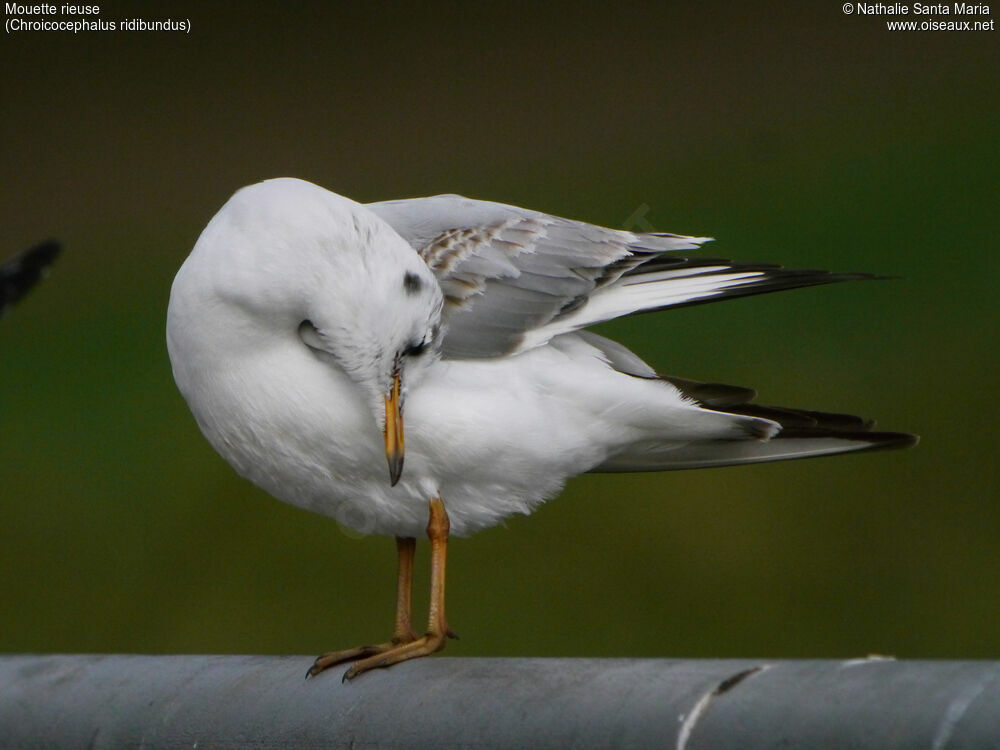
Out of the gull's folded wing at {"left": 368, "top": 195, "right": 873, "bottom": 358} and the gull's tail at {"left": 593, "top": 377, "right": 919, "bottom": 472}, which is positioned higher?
the gull's folded wing at {"left": 368, "top": 195, "right": 873, "bottom": 358}

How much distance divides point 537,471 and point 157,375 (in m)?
4.18

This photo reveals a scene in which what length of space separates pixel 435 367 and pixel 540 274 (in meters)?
0.32

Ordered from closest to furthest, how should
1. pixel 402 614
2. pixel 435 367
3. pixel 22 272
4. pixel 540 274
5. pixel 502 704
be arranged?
pixel 502 704 < pixel 435 367 < pixel 540 274 < pixel 402 614 < pixel 22 272

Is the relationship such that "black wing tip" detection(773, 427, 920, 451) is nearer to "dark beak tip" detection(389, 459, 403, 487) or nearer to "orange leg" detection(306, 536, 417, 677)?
"orange leg" detection(306, 536, 417, 677)

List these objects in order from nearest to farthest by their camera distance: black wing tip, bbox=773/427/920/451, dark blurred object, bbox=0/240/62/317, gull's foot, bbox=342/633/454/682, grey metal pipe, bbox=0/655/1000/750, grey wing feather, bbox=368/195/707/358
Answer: grey metal pipe, bbox=0/655/1000/750 < gull's foot, bbox=342/633/454/682 < grey wing feather, bbox=368/195/707/358 < black wing tip, bbox=773/427/920/451 < dark blurred object, bbox=0/240/62/317

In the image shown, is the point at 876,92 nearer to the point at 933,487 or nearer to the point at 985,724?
the point at 933,487

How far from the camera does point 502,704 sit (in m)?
1.63

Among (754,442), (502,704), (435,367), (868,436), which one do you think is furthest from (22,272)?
(502,704)

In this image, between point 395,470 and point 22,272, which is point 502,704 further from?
point 22,272

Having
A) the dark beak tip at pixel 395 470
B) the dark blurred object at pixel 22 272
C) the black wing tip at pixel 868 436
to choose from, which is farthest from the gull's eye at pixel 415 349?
the dark blurred object at pixel 22 272

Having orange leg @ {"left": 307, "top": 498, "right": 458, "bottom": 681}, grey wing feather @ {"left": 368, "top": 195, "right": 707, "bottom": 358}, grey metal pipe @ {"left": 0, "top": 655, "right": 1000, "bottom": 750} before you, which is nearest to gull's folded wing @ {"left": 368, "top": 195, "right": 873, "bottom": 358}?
grey wing feather @ {"left": 368, "top": 195, "right": 707, "bottom": 358}

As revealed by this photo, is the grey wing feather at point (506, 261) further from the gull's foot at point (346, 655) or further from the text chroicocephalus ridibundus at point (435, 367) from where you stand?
the gull's foot at point (346, 655)

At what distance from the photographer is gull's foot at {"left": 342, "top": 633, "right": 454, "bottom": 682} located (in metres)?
2.16

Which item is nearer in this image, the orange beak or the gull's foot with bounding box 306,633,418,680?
Answer: the gull's foot with bounding box 306,633,418,680
